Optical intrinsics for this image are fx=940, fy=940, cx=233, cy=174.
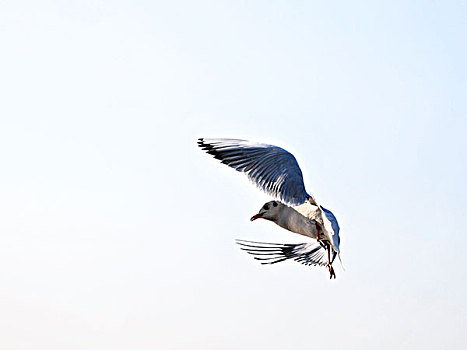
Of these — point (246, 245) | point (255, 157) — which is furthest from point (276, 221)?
point (255, 157)

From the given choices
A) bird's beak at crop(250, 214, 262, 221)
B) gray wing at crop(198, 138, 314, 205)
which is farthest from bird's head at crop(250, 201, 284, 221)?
gray wing at crop(198, 138, 314, 205)

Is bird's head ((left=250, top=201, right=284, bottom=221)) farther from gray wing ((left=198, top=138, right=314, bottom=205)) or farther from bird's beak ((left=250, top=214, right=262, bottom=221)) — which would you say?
gray wing ((left=198, top=138, right=314, bottom=205))

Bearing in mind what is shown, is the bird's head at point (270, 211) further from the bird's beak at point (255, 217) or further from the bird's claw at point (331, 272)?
the bird's claw at point (331, 272)

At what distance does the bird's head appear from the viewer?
10.5 meters

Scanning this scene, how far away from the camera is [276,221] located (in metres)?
10.5

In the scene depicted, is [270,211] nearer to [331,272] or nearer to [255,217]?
[255,217]

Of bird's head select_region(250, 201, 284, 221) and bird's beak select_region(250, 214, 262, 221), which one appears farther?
bird's beak select_region(250, 214, 262, 221)

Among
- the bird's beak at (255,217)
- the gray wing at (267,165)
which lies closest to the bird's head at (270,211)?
the bird's beak at (255,217)

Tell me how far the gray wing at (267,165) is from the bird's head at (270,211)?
2.70 feet

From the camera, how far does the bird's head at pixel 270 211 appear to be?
10.5 meters

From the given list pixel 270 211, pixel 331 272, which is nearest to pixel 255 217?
pixel 270 211

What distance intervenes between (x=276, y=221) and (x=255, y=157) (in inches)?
47.1

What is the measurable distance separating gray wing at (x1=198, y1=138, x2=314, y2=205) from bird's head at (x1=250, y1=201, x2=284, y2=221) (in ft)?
2.70

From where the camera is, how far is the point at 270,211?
1054 cm
